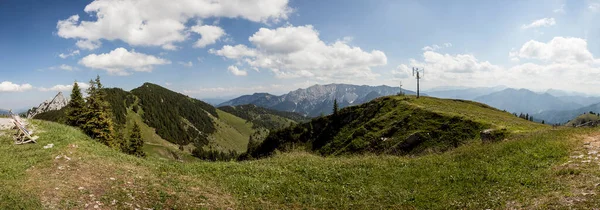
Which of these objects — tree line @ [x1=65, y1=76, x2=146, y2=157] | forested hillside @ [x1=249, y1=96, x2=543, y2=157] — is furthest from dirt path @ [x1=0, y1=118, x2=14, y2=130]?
forested hillside @ [x1=249, y1=96, x2=543, y2=157]

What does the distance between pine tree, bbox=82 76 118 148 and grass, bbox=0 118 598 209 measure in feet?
93.2

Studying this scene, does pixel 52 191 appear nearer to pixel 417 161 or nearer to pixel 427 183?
pixel 427 183

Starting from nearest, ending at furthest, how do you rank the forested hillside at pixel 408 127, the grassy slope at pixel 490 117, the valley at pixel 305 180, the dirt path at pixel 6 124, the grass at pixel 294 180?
the valley at pixel 305 180
the grass at pixel 294 180
the dirt path at pixel 6 124
the grassy slope at pixel 490 117
the forested hillside at pixel 408 127

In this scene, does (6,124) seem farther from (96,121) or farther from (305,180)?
(305,180)

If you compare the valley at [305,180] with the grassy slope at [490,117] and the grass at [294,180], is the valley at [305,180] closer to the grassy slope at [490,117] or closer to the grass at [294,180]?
the grass at [294,180]

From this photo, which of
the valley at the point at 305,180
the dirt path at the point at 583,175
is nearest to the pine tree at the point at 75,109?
the valley at the point at 305,180

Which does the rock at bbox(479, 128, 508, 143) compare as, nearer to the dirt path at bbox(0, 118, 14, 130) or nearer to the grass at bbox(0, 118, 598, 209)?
the grass at bbox(0, 118, 598, 209)

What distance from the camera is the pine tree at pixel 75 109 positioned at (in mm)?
53469

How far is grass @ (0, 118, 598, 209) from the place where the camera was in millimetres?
16609

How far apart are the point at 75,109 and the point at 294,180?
174 ft

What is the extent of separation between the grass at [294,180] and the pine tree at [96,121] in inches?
1118

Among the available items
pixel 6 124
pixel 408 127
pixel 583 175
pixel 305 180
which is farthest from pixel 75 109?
pixel 583 175

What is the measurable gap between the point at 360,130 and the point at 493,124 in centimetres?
3446

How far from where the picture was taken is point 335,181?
2392 centimetres
